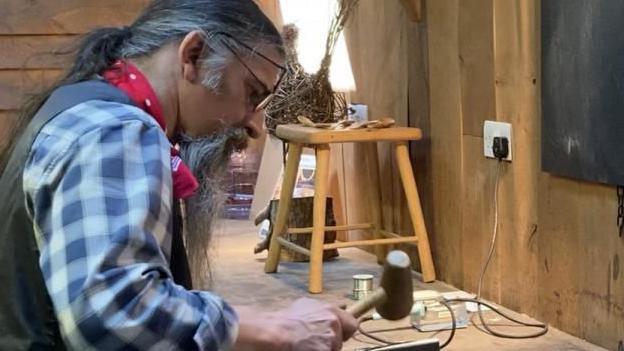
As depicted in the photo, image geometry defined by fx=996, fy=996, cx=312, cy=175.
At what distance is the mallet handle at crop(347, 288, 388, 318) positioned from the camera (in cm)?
127

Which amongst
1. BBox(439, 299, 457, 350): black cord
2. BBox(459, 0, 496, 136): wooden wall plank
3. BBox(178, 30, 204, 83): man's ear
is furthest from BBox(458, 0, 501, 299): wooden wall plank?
BBox(178, 30, 204, 83): man's ear

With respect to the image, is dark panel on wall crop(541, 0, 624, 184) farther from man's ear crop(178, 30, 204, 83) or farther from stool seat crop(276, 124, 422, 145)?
man's ear crop(178, 30, 204, 83)

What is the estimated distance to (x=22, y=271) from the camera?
111 centimetres

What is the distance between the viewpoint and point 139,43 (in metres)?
1.29

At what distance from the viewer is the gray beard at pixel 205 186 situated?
55.8 inches

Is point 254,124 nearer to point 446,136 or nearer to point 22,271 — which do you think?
point 22,271

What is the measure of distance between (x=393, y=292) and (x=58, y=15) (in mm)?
2633

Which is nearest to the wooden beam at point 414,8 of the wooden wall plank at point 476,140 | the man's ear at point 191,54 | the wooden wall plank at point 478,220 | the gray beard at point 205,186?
the wooden wall plank at point 476,140

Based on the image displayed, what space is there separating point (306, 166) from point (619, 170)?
2065 mm

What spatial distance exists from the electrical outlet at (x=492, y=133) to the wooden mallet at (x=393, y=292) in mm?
1579

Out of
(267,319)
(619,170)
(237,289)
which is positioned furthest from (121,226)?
(237,289)

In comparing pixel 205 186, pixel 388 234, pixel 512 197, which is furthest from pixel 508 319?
pixel 205 186

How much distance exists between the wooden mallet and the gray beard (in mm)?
299

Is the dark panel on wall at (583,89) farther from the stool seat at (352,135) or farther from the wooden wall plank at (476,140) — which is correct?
the stool seat at (352,135)
